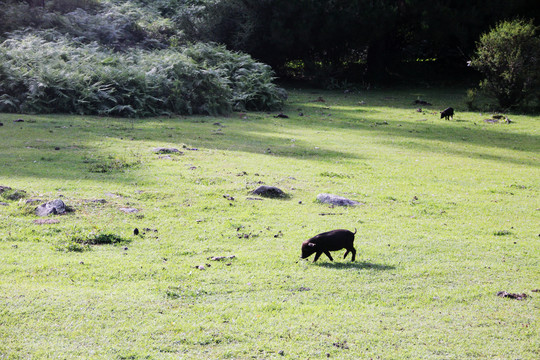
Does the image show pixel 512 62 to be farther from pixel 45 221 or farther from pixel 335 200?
pixel 45 221

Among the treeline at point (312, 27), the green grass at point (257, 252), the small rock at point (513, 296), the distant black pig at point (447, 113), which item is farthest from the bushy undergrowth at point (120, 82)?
the small rock at point (513, 296)

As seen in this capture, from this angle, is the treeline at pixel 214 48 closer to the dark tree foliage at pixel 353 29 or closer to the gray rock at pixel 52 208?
the dark tree foliage at pixel 353 29

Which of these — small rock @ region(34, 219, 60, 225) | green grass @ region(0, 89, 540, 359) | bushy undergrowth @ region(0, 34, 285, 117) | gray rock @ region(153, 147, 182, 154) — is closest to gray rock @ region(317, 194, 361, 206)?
green grass @ region(0, 89, 540, 359)

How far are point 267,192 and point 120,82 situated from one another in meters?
12.8

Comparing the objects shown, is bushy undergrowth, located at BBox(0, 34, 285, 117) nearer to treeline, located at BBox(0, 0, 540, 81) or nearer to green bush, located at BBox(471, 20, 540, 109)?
treeline, located at BBox(0, 0, 540, 81)

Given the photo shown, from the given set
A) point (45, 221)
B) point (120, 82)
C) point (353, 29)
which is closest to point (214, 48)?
point (120, 82)

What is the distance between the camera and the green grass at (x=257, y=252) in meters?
5.30

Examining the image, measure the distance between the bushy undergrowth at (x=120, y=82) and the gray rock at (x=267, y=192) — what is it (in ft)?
36.0

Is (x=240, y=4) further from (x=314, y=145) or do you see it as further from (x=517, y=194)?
(x=517, y=194)

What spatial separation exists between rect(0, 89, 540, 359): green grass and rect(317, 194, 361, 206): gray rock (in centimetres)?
22

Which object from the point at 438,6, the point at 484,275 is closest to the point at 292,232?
the point at 484,275

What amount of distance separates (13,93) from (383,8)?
2086 centimetres

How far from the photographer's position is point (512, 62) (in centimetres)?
2505

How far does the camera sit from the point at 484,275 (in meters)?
7.25
